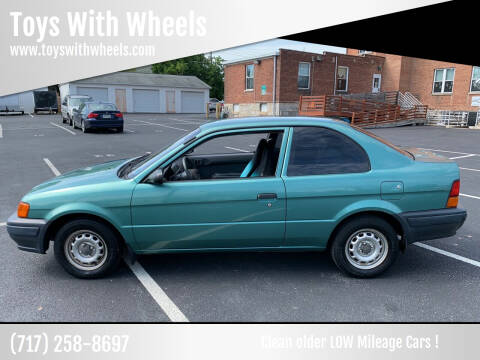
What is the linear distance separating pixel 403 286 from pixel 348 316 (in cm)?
85

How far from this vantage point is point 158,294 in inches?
137

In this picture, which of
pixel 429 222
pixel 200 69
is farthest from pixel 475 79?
pixel 200 69

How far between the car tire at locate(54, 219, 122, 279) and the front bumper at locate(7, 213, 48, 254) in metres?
0.14

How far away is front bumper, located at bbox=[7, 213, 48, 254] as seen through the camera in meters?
3.56

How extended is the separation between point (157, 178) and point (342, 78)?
28193mm

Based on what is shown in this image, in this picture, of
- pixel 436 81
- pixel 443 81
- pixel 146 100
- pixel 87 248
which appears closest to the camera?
pixel 87 248

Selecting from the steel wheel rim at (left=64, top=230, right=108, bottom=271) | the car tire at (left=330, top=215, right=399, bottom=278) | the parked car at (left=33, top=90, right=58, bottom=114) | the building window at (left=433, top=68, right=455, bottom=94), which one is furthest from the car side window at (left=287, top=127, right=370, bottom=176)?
the parked car at (left=33, top=90, right=58, bottom=114)

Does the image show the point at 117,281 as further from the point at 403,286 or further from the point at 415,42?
the point at 415,42

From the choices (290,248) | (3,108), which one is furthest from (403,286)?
(3,108)

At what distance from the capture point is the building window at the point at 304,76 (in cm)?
2742

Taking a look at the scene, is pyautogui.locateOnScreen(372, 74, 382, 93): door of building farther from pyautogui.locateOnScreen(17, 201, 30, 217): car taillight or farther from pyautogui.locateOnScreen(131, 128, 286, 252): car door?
pyautogui.locateOnScreen(17, 201, 30, 217): car taillight

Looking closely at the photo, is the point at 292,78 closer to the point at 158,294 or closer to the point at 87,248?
the point at 87,248

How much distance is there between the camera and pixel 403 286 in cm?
365

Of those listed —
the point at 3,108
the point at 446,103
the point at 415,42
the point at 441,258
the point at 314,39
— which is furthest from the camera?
the point at 3,108
